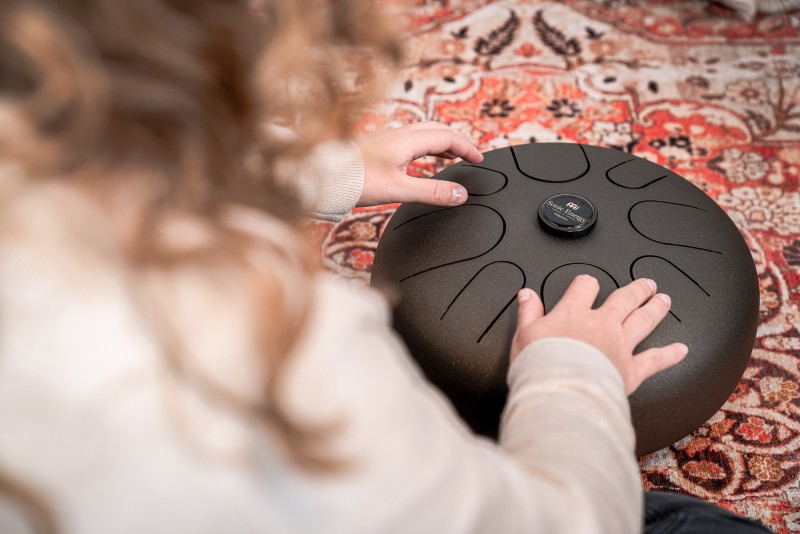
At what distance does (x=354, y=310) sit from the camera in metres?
0.43

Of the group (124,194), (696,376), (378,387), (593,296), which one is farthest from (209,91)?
(696,376)

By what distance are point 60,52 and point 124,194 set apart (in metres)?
0.08

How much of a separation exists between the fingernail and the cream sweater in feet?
1.76

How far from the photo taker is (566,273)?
34.6 inches

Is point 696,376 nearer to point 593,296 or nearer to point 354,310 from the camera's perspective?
point 593,296

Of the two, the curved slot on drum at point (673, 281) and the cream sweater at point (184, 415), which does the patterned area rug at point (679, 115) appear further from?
the cream sweater at point (184, 415)

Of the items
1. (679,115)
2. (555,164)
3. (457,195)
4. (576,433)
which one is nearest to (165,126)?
(576,433)

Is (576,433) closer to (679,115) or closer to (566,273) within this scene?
(566,273)

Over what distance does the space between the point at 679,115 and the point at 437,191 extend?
2.92 ft

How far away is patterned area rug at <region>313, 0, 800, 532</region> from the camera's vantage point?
1089 millimetres

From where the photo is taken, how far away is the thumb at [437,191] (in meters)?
0.98

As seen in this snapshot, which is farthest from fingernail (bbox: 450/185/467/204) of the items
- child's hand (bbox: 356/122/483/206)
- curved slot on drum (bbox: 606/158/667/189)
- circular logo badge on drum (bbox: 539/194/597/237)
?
curved slot on drum (bbox: 606/158/667/189)

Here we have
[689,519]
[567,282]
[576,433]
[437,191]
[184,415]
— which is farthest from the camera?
[437,191]

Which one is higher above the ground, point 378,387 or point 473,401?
point 378,387
